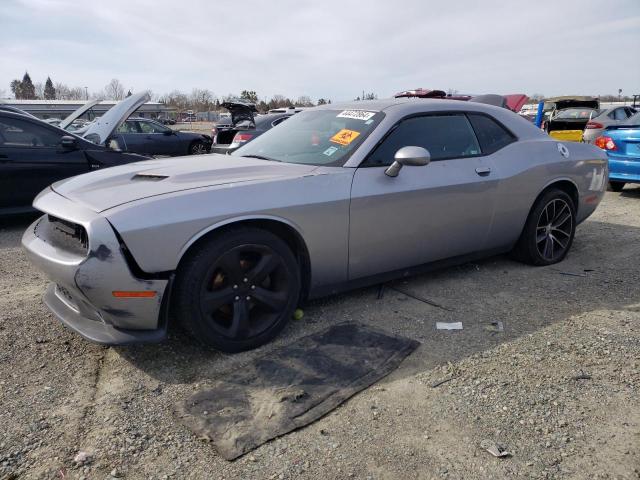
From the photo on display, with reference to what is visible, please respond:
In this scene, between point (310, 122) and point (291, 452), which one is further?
point (310, 122)

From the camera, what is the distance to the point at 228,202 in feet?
9.31

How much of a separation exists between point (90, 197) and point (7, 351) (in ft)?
3.55

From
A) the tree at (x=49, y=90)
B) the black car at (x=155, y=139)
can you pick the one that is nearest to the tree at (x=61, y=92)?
the tree at (x=49, y=90)

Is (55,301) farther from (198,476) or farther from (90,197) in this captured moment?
(198,476)

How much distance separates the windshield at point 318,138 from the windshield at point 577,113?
13.9 m

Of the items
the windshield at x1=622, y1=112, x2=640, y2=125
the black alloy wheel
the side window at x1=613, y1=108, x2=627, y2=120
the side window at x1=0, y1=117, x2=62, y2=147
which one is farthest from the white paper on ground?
the side window at x1=613, y1=108, x2=627, y2=120

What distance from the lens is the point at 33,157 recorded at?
6281mm

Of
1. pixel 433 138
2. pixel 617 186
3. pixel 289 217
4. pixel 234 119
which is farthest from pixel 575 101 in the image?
pixel 289 217

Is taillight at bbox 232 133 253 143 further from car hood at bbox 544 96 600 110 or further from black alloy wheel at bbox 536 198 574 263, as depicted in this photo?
car hood at bbox 544 96 600 110

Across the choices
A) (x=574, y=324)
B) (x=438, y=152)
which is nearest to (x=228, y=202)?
(x=438, y=152)

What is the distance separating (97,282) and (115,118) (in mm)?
5064

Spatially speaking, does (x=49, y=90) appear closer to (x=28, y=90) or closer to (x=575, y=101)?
(x=28, y=90)

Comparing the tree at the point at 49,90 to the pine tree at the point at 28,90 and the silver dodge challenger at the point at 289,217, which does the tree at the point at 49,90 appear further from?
the silver dodge challenger at the point at 289,217

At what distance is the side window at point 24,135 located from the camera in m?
6.16
